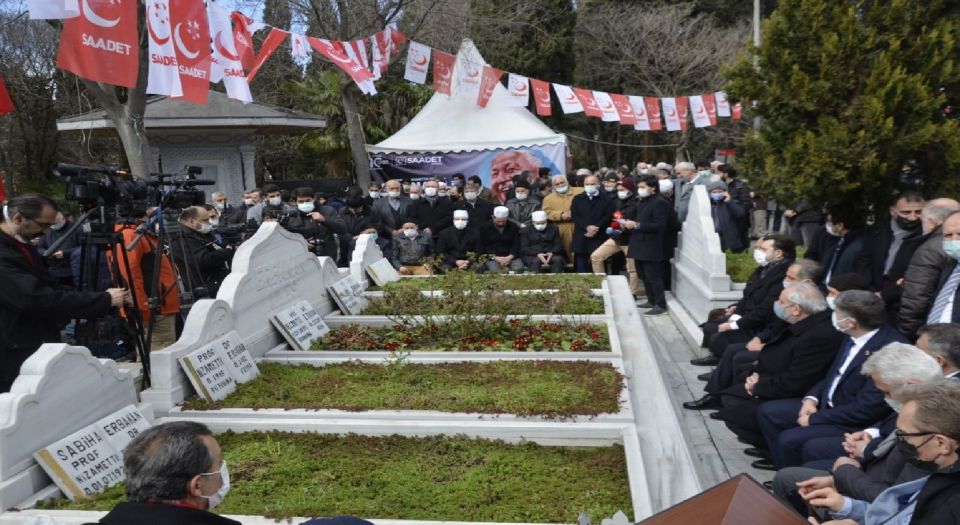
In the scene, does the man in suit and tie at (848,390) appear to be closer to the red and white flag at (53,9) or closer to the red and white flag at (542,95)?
the red and white flag at (53,9)

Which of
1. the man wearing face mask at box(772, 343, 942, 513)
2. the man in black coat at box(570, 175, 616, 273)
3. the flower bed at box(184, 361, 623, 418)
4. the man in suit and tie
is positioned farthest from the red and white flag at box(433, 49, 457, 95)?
the man wearing face mask at box(772, 343, 942, 513)

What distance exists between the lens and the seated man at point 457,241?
35.9 ft

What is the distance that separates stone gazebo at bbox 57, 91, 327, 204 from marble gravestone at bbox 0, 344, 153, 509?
427 inches

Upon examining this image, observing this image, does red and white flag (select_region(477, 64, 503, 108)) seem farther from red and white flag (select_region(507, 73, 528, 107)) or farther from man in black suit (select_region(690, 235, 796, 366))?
man in black suit (select_region(690, 235, 796, 366))

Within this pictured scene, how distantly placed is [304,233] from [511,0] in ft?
66.0

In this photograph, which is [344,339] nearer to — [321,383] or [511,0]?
[321,383]

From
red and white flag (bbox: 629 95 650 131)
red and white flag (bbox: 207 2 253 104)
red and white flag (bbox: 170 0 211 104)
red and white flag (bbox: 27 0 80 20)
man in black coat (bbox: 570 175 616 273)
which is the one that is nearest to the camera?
red and white flag (bbox: 27 0 80 20)

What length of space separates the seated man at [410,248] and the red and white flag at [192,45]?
3341 mm

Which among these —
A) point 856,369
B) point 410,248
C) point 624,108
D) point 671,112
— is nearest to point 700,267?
point 410,248

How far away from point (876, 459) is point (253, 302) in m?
4.34

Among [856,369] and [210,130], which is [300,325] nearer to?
[856,369]

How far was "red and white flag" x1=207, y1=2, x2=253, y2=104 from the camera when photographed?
9.31m

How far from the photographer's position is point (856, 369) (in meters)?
4.57

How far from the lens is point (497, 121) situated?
18.8 m
